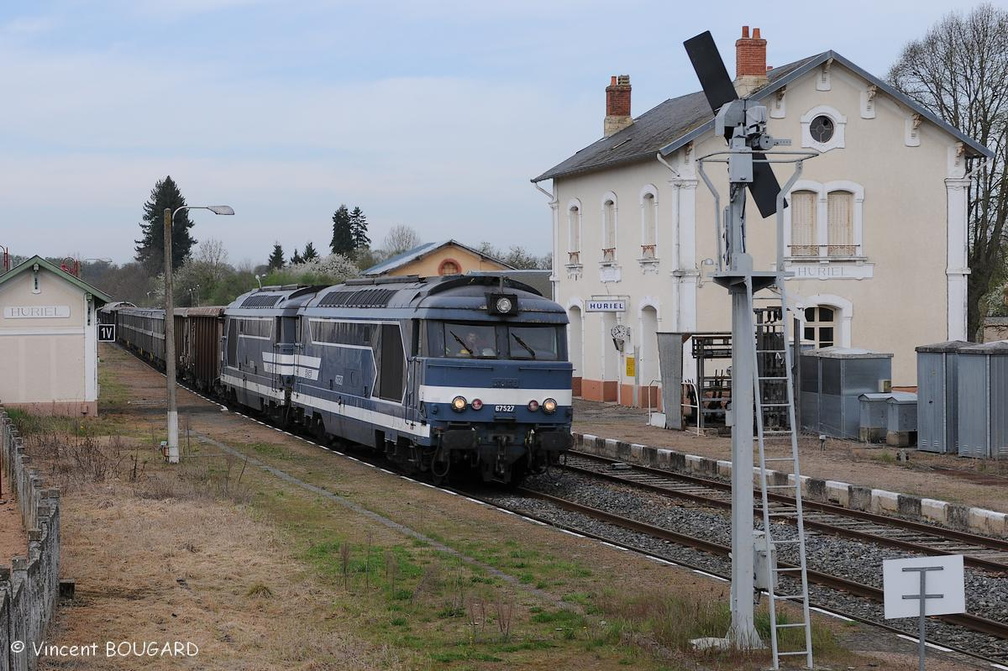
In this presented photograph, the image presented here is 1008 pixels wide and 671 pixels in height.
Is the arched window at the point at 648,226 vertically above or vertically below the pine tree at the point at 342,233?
below

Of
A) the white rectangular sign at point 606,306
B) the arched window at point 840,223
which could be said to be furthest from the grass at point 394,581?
the arched window at point 840,223

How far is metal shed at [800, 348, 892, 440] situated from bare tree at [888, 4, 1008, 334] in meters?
19.0

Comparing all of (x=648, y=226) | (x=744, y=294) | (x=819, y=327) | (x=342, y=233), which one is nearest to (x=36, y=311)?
(x=648, y=226)

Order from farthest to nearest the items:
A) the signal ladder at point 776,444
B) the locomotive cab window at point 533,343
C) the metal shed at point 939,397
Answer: the metal shed at point 939,397, the locomotive cab window at point 533,343, the signal ladder at point 776,444

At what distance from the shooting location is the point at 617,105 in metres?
41.3

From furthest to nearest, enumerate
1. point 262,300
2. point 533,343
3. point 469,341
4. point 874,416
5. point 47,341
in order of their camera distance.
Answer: point 262,300 → point 47,341 → point 874,416 → point 533,343 → point 469,341

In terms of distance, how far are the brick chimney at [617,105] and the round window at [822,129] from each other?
9.61 meters

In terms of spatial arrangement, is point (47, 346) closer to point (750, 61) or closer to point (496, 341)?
point (496, 341)

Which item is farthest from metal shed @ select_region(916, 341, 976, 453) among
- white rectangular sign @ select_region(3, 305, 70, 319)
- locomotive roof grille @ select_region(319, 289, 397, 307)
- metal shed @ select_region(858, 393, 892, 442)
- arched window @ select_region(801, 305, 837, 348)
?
white rectangular sign @ select_region(3, 305, 70, 319)

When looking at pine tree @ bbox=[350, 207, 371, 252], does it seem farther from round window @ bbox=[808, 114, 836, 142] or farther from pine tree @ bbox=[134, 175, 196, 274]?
round window @ bbox=[808, 114, 836, 142]

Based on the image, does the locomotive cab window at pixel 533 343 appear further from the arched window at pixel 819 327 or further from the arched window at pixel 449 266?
the arched window at pixel 449 266

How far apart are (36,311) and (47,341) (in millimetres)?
786

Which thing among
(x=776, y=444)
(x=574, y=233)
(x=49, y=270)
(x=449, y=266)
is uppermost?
(x=449, y=266)

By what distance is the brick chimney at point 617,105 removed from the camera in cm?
4103
